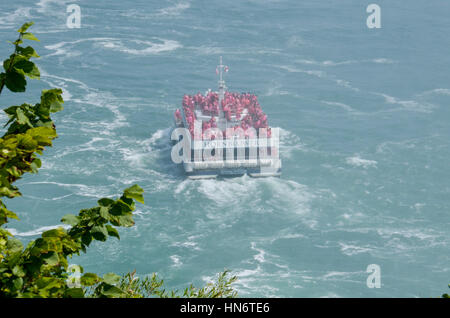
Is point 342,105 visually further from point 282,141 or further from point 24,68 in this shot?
point 24,68

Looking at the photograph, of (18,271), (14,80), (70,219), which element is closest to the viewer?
(18,271)

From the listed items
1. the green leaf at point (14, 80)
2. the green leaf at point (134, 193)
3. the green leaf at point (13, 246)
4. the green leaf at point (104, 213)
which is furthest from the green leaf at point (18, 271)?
the green leaf at point (14, 80)

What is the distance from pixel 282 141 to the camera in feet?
323

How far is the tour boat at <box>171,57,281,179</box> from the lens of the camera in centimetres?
9031

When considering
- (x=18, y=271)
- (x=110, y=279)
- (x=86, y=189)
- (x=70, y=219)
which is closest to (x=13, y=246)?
(x=18, y=271)

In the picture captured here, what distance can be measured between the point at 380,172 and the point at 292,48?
175 feet

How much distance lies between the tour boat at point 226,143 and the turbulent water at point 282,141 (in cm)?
188

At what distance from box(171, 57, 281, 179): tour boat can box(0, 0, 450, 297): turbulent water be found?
1875 mm

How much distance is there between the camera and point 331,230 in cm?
7769

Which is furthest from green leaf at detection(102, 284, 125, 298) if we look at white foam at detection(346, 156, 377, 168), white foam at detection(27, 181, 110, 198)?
white foam at detection(346, 156, 377, 168)

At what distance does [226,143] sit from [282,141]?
1080 cm

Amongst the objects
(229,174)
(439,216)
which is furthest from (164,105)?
(439,216)

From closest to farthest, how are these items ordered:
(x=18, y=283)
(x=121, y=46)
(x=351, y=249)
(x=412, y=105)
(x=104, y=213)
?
(x=18, y=283) < (x=104, y=213) < (x=351, y=249) < (x=412, y=105) < (x=121, y=46)
